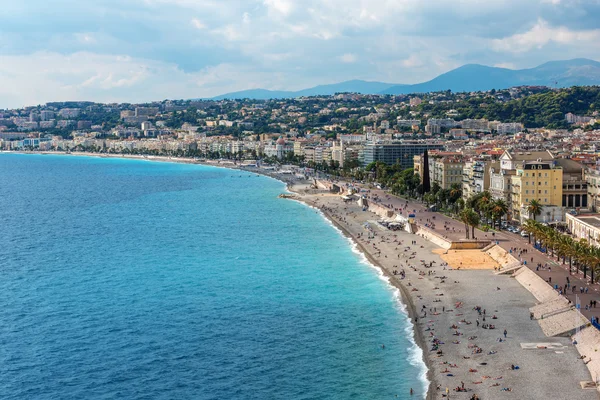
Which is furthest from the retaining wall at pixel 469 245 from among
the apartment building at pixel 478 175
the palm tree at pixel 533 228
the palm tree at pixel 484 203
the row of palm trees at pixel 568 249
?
the apartment building at pixel 478 175

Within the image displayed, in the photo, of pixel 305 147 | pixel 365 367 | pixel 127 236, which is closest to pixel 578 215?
pixel 365 367

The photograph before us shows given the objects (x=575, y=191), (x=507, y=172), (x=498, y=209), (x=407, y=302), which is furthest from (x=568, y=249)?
(x=507, y=172)

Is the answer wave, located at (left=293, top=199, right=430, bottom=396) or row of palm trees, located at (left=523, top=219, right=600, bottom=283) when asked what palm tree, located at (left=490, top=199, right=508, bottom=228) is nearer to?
row of palm trees, located at (left=523, top=219, right=600, bottom=283)

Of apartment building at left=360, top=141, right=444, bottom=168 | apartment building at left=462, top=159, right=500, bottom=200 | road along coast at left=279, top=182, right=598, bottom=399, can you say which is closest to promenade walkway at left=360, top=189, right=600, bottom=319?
road along coast at left=279, top=182, right=598, bottom=399

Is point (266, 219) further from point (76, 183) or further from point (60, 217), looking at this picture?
point (76, 183)

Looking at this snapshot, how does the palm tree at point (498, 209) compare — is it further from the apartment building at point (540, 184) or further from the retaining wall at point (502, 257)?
the retaining wall at point (502, 257)
